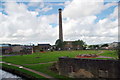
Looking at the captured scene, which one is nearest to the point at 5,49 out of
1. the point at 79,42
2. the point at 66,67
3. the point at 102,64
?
Answer: the point at 79,42

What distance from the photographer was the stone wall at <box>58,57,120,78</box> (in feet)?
48.6

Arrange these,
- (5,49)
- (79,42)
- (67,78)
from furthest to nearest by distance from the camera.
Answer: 1. (79,42)
2. (5,49)
3. (67,78)

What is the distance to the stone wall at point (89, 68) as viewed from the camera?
1481 cm

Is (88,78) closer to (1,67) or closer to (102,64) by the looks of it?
(102,64)

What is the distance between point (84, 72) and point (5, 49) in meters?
77.5

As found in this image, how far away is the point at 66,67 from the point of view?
19.1 m

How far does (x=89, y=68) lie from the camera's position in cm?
1655

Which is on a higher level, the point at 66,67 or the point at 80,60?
the point at 80,60

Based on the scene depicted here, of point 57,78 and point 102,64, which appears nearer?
point 102,64

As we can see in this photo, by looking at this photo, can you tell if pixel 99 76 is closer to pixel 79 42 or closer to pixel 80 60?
pixel 80 60

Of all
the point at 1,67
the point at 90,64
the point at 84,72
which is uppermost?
the point at 90,64

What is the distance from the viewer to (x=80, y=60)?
57.4 feet

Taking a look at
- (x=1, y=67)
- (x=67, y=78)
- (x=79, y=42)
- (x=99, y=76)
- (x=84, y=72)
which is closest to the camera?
(x=99, y=76)

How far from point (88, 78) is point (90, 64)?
71.9 inches
